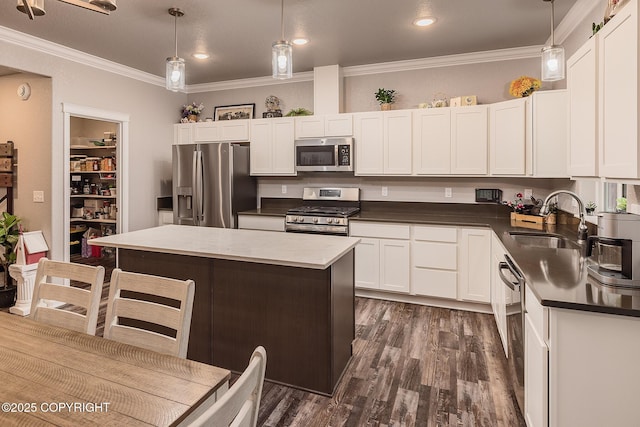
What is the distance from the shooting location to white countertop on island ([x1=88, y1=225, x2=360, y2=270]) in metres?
2.16

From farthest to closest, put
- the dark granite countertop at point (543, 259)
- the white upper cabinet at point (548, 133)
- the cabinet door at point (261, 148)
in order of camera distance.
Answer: the cabinet door at point (261, 148)
the white upper cabinet at point (548, 133)
the dark granite countertop at point (543, 259)

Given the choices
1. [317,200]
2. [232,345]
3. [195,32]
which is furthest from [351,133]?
[232,345]

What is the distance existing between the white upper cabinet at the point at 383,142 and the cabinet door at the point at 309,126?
1.42 feet

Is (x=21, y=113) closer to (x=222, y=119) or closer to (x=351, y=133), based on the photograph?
(x=222, y=119)

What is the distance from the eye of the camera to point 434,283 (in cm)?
381

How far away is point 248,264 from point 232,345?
1.87 feet

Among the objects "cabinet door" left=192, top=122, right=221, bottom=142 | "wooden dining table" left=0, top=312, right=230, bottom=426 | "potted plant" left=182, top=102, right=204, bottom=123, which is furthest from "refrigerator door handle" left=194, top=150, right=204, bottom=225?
"wooden dining table" left=0, top=312, right=230, bottom=426

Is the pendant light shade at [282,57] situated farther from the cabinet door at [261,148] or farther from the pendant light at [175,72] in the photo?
the cabinet door at [261,148]

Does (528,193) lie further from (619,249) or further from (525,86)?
(619,249)

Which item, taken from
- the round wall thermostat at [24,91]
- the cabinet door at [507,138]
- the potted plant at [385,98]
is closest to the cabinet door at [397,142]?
the potted plant at [385,98]

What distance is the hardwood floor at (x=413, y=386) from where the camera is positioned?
2041 mm

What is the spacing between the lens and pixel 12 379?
1076 millimetres

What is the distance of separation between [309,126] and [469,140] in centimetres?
185

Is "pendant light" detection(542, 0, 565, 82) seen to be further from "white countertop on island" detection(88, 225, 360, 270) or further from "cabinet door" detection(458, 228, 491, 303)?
"white countertop on island" detection(88, 225, 360, 270)
